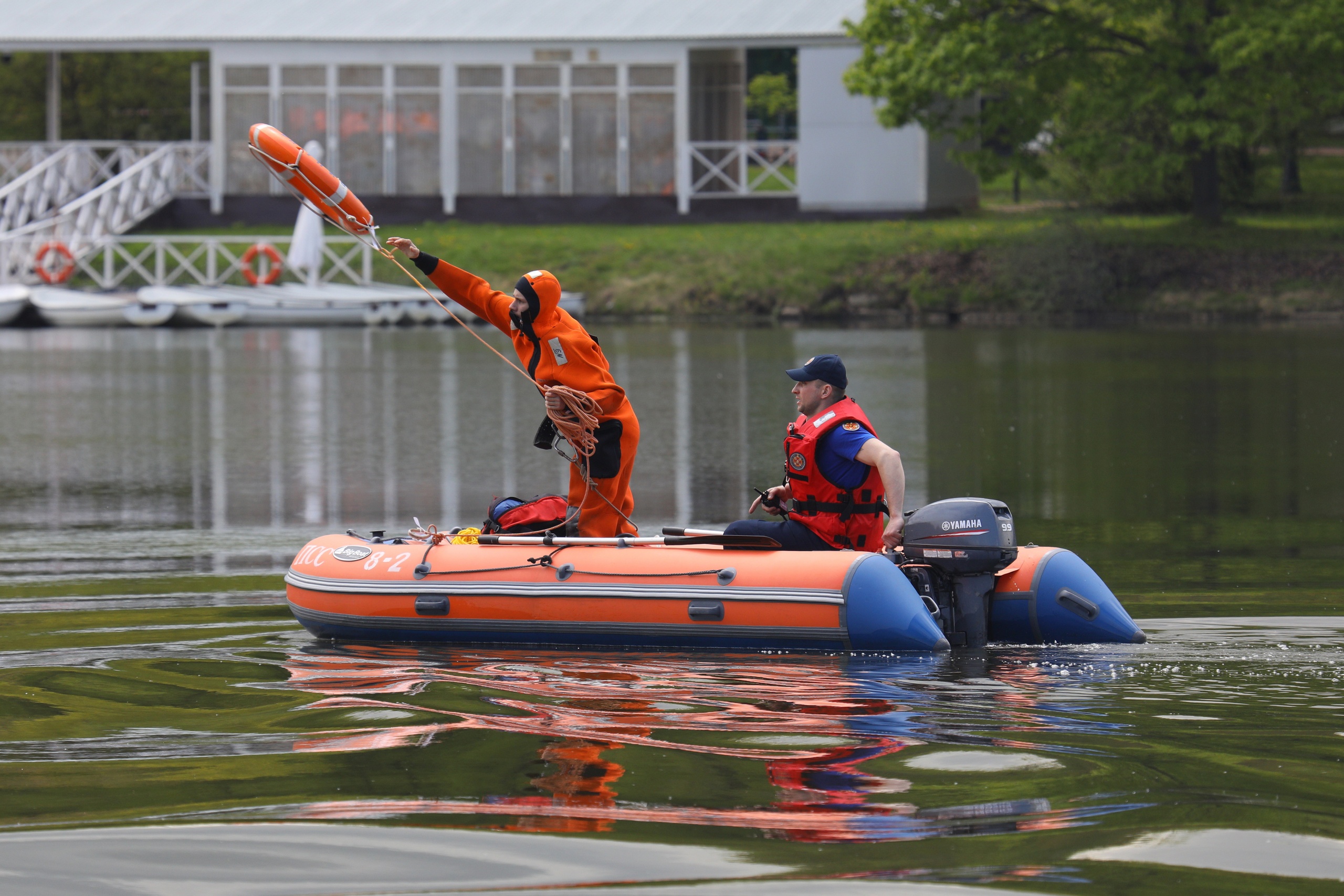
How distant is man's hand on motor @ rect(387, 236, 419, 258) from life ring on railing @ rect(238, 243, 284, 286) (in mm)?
27801

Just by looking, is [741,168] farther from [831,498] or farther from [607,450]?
[831,498]

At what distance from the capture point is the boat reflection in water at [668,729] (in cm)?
548

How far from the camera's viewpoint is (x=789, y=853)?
5.15m

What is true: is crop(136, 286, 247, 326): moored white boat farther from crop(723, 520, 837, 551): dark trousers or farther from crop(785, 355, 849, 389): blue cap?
crop(785, 355, 849, 389): blue cap

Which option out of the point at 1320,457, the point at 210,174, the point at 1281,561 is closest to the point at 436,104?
the point at 210,174

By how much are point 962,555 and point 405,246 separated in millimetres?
3209

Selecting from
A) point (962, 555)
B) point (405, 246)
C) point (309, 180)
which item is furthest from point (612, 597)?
point (309, 180)

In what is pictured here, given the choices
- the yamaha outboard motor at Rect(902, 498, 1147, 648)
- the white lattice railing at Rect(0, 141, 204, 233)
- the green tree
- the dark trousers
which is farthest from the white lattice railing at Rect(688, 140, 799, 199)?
the yamaha outboard motor at Rect(902, 498, 1147, 648)

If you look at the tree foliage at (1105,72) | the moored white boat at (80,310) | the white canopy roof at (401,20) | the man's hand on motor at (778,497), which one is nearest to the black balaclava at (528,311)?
the man's hand on motor at (778,497)

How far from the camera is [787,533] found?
340 inches

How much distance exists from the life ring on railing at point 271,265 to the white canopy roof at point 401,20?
6.39 m

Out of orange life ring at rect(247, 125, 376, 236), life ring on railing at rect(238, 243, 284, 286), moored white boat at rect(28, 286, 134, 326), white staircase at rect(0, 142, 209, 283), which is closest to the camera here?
orange life ring at rect(247, 125, 376, 236)

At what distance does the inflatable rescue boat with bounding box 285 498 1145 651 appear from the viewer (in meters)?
8.05

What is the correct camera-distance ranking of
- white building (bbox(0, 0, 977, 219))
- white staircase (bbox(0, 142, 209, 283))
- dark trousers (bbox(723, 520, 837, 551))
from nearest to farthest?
1. dark trousers (bbox(723, 520, 837, 551))
2. white staircase (bbox(0, 142, 209, 283))
3. white building (bbox(0, 0, 977, 219))
